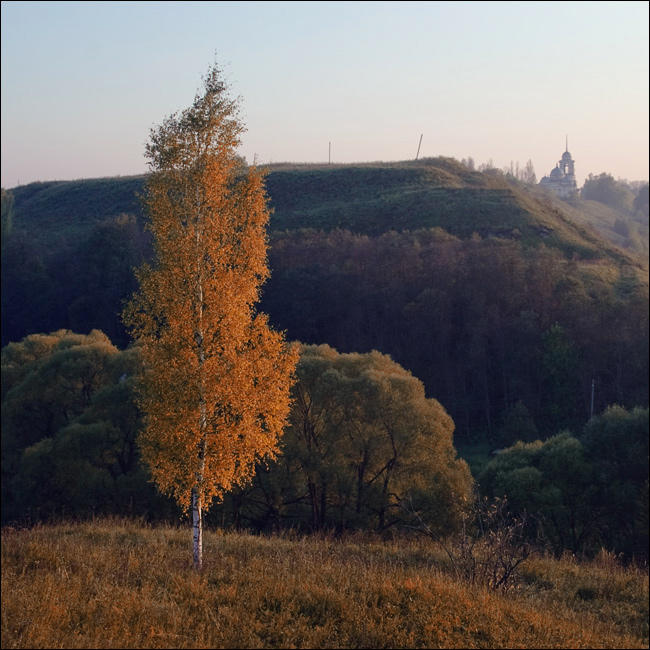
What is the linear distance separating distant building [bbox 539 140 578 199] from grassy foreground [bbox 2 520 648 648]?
85775 millimetres

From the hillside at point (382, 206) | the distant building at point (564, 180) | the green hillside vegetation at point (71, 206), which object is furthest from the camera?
the distant building at point (564, 180)

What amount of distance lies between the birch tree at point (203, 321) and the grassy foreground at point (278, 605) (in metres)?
1.50

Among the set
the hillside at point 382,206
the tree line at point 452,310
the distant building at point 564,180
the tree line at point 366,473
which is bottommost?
the tree line at point 366,473

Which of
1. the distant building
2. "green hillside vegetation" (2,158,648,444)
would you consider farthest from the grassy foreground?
the distant building

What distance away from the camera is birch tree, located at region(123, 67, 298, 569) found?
9.83 m

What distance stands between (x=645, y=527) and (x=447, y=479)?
7447 millimetres

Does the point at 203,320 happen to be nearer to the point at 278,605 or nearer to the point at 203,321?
the point at 203,321

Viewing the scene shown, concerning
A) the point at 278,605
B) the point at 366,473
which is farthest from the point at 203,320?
the point at 366,473

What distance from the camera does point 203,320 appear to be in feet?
32.9

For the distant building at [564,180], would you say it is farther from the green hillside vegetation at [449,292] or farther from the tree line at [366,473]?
the tree line at [366,473]

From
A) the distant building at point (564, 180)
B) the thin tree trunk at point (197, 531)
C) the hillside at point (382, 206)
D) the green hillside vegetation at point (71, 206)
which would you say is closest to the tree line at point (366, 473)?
the thin tree trunk at point (197, 531)

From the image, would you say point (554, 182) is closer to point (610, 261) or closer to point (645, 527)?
point (610, 261)

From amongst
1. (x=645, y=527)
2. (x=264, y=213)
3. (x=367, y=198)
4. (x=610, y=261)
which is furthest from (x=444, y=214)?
(x=264, y=213)

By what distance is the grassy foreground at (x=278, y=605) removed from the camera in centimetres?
738
